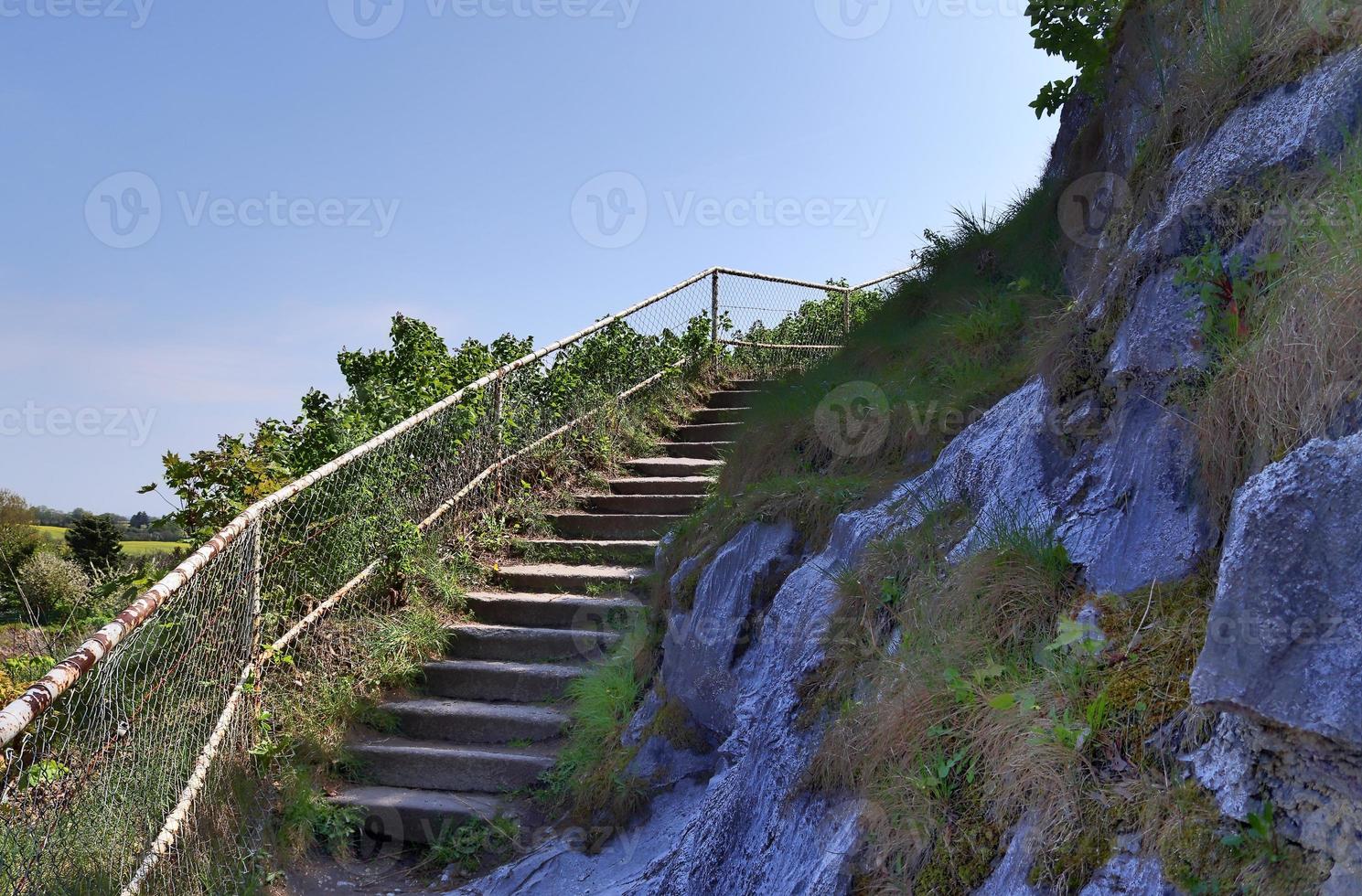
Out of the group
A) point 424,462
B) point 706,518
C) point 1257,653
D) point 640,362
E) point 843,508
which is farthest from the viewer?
point 640,362

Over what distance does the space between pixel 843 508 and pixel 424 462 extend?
422 cm

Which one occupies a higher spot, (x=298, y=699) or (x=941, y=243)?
(x=941, y=243)

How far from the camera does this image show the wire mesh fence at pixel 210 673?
154 inches

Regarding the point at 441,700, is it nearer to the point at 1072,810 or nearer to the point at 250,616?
the point at 250,616

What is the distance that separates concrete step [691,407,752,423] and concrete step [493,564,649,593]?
376cm

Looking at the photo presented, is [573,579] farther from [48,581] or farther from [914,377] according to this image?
[48,581]

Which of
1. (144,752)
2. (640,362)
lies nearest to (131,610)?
(144,752)

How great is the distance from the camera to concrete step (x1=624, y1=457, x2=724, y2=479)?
9969 millimetres

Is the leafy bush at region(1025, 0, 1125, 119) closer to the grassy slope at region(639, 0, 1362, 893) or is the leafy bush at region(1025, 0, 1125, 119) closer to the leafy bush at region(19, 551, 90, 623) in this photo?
the grassy slope at region(639, 0, 1362, 893)

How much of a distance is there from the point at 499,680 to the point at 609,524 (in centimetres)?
235

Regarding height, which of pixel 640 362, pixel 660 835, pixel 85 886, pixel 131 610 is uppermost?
pixel 640 362

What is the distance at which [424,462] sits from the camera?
7.81 m

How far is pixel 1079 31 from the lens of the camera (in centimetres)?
634

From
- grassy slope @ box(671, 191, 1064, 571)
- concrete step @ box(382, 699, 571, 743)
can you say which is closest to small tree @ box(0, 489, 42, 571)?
concrete step @ box(382, 699, 571, 743)
